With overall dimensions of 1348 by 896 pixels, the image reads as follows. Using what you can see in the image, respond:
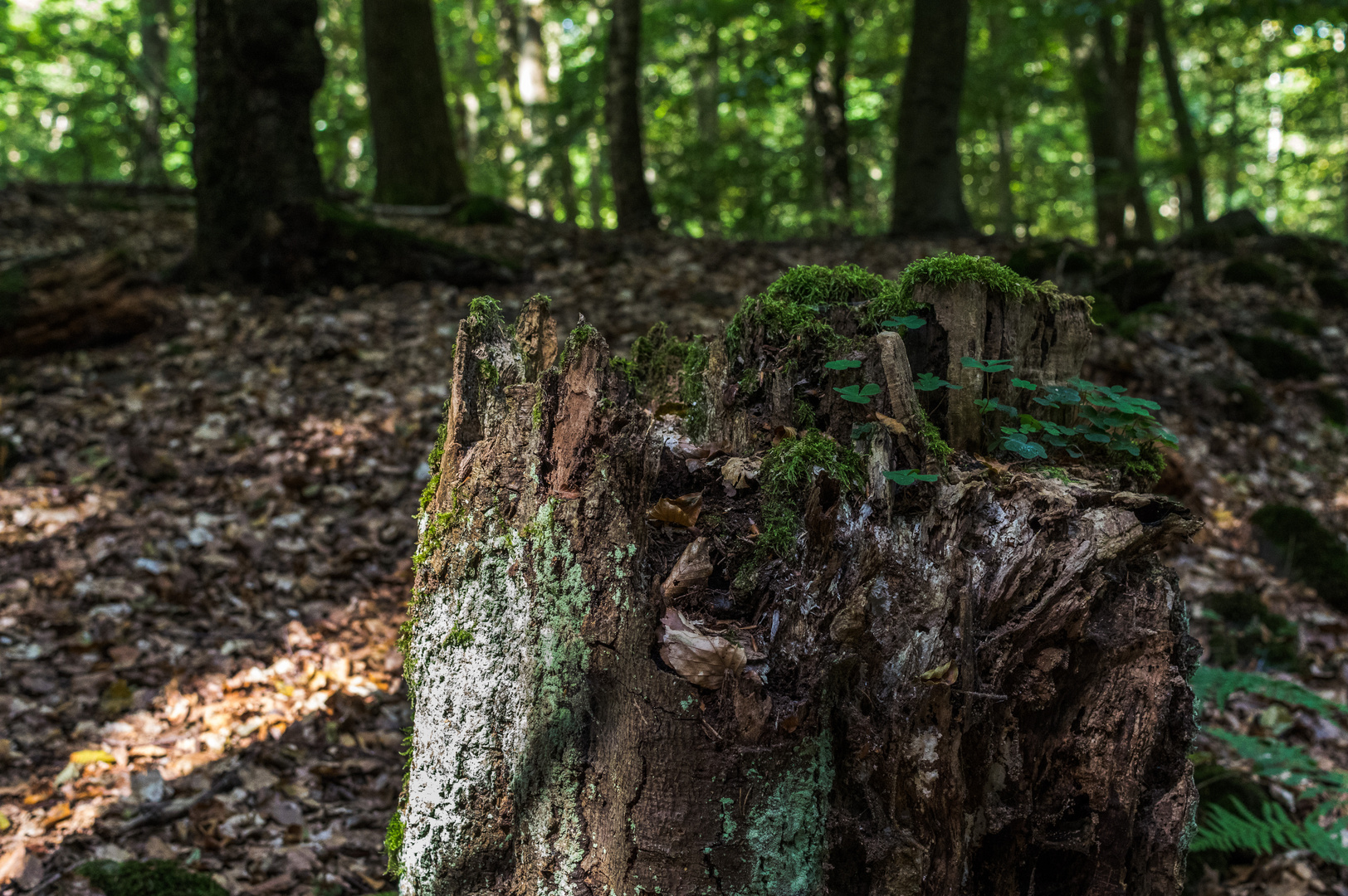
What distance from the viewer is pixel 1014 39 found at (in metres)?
11.8

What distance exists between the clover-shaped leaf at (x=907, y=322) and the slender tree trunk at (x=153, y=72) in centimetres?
1135

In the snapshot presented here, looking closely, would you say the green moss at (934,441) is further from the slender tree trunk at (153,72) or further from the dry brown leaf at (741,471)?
the slender tree trunk at (153,72)

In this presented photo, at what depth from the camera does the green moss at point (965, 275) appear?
2.06 m

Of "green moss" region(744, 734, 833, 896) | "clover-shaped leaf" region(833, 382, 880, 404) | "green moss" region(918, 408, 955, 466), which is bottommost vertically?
"green moss" region(744, 734, 833, 896)

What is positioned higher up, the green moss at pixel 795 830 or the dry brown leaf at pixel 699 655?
the dry brown leaf at pixel 699 655

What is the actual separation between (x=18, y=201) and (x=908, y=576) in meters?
11.5

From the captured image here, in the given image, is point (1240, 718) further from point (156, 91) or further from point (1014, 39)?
point (156, 91)

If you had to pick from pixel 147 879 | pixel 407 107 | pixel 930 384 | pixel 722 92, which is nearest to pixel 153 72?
pixel 407 107

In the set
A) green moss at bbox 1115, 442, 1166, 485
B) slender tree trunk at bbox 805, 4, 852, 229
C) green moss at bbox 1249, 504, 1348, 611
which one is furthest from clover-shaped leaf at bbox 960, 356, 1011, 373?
slender tree trunk at bbox 805, 4, 852, 229

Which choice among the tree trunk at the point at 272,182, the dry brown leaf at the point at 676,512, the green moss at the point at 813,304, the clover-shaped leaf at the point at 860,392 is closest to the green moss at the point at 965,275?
the green moss at the point at 813,304

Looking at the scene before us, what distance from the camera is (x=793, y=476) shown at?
1.71 m

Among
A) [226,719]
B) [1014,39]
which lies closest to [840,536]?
[226,719]

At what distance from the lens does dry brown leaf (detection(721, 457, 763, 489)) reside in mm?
1782

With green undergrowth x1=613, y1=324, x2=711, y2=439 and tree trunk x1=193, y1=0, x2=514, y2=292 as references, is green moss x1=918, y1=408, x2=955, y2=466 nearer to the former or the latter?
green undergrowth x1=613, y1=324, x2=711, y2=439
